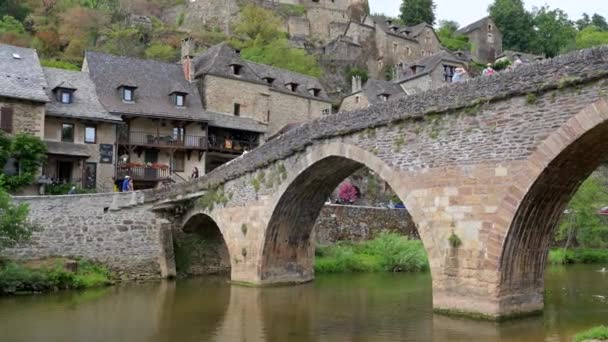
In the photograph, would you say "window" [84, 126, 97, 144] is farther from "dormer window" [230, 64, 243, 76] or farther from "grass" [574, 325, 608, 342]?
"grass" [574, 325, 608, 342]

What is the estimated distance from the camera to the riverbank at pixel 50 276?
17469 mm

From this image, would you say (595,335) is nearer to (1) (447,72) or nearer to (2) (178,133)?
(2) (178,133)

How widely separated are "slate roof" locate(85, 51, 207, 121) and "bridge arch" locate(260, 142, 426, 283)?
1479cm

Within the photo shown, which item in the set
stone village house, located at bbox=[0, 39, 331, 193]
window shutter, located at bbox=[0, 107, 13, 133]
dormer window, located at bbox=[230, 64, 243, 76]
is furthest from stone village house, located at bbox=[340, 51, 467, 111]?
window shutter, located at bbox=[0, 107, 13, 133]

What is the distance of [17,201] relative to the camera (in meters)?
20.1

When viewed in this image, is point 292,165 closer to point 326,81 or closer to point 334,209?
point 334,209

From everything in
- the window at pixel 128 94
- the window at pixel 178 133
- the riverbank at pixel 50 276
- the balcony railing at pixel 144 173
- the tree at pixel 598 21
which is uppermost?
the tree at pixel 598 21

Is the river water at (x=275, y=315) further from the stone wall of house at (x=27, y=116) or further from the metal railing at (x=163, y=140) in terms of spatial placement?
the metal railing at (x=163, y=140)

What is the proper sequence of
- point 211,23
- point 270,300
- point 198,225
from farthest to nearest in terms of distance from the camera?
1. point 211,23
2. point 198,225
3. point 270,300

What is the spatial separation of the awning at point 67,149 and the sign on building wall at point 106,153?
32.9 inches

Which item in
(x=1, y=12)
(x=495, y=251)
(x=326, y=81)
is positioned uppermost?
(x=1, y=12)

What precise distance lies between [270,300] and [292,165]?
3.89 m

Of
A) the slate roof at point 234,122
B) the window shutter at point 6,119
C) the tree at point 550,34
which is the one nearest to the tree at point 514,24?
the tree at point 550,34

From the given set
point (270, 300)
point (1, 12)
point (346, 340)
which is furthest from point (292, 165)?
point (1, 12)
